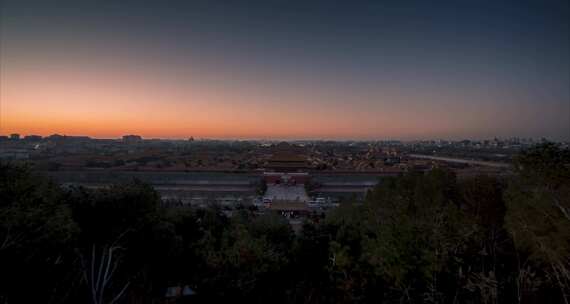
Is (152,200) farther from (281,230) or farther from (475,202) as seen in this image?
(475,202)

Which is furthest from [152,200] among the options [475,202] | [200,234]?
[475,202]

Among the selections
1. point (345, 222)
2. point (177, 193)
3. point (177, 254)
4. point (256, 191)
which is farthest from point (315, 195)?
point (177, 254)

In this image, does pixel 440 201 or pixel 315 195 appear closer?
pixel 440 201

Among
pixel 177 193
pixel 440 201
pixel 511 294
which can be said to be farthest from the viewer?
pixel 177 193

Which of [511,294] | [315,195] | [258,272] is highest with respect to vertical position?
[258,272]

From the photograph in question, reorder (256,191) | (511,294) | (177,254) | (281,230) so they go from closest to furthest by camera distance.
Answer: (511,294) < (177,254) < (281,230) < (256,191)

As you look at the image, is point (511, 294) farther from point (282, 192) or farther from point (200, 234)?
point (282, 192)

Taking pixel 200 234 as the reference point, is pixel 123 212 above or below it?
above
